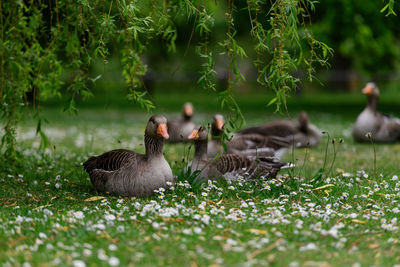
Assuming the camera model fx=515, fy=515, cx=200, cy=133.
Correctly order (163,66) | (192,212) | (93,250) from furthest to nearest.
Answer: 1. (163,66)
2. (192,212)
3. (93,250)

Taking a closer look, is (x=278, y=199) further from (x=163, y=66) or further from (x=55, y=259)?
(x=163, y=66)

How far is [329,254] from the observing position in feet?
15.7

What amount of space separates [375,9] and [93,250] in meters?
18.0

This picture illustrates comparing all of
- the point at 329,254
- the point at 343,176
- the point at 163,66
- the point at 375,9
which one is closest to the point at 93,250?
the point at 329,254

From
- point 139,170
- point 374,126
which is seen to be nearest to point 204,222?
point 139,170

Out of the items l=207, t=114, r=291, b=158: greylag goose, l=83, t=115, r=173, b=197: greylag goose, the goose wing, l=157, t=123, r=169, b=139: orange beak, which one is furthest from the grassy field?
l=207, t=114, r=291, b=158: greylag goose

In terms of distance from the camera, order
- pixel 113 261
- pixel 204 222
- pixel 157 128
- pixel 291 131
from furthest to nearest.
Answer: pixel 291 131 → pixel 157 128 → pixel 204 222 → pixel 113 261

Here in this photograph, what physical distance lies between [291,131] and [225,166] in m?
4.98

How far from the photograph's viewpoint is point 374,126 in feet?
44.1

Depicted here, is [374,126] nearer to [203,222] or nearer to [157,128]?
[157,128]

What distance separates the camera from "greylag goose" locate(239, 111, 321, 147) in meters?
12.4

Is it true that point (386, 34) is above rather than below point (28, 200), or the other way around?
above

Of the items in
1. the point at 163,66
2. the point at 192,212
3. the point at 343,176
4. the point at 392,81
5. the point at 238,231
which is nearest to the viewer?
the point at 238,231

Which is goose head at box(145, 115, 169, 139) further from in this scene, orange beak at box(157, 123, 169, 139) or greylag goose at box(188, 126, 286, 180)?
greylag goose at box(188, 126, 286, 180)
